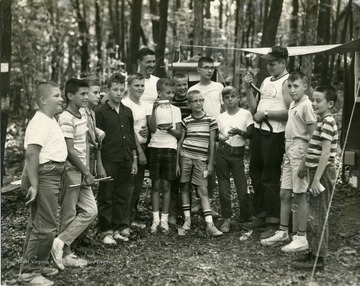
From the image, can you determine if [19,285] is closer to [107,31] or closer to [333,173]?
[333,173]

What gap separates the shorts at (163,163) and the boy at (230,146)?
545 mm

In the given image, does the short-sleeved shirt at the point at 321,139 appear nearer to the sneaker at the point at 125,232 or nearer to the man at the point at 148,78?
the sneaker at the point at 125,232

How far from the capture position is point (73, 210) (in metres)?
4.84

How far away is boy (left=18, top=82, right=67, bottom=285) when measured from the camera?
13.5 ft

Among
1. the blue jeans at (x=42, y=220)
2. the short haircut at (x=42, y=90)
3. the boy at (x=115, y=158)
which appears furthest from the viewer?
the boy at (x=115, y=158)

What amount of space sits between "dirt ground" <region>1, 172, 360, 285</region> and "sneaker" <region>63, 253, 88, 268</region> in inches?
2.9

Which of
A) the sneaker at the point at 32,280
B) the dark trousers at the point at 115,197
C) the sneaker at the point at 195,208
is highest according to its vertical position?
the dark trousers at the point at 115,197

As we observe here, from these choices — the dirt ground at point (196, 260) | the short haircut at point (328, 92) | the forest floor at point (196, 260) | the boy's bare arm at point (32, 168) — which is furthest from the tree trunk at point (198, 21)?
the boy's bare arm at point (32, 168)

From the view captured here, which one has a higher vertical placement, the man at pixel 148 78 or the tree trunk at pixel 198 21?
the tree trunk at pixel 198 21

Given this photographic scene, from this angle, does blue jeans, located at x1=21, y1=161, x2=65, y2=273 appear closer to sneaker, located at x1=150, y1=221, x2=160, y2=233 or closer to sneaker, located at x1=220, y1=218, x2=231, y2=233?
sneaker, located at x1=150, y1=221, x2=160, y2=233

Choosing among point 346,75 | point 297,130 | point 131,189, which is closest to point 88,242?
point 131,189

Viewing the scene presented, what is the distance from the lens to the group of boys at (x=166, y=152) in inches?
168

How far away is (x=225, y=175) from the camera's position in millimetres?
5961

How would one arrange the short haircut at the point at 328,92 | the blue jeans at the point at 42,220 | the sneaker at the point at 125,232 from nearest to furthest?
the blue jeans at the point at 42,220, the short haircut at the point at 328,92, the sneaker at the point at 125,232
